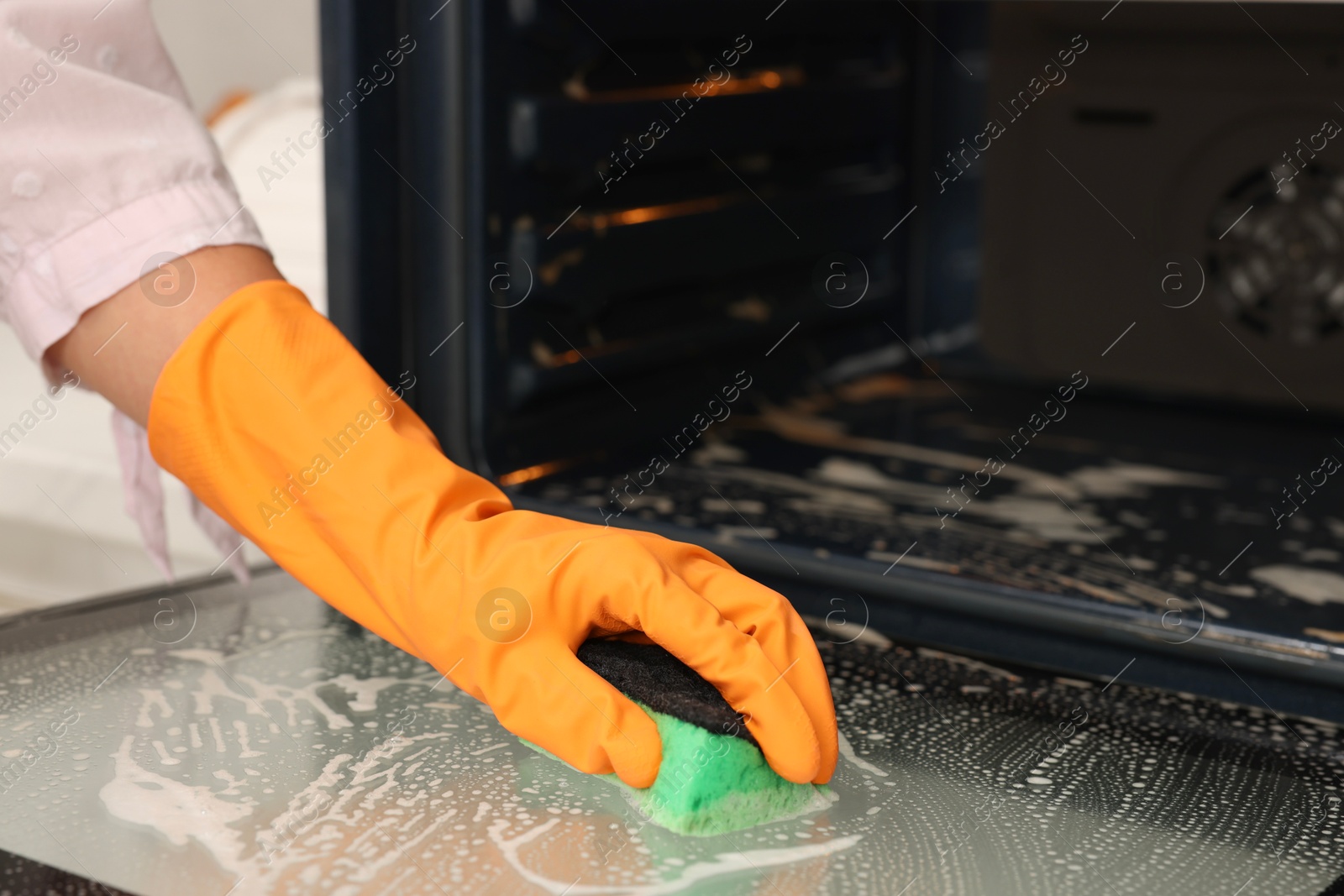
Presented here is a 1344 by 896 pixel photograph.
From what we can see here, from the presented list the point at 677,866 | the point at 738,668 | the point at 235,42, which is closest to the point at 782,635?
the point at 738,668

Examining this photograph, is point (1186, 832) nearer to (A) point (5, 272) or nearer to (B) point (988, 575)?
(B) point (988, 575)

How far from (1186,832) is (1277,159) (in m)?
1.13

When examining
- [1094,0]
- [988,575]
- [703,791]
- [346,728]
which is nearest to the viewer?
[703,791]

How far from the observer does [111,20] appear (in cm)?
97

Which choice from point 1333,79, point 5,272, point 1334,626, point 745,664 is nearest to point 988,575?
point 1334,626

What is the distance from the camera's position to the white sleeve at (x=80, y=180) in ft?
3.01

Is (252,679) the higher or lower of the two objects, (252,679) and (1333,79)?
the lower

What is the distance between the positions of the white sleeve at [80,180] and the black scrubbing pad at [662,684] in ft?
1.36

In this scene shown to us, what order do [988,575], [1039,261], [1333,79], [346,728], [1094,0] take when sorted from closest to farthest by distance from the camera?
1. [346,728]
2. [988,575]
3. [1333,79]
4. [1094,0]
5. [1039,261]

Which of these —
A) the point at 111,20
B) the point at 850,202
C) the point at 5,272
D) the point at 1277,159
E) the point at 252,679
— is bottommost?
the point at 252,679

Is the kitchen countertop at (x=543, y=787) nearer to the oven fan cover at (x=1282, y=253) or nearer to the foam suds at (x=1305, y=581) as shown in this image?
the foam suds at (x=1305, y=581)

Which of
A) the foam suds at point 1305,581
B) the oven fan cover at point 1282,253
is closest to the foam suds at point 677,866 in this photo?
the foam suds at point 1305,581

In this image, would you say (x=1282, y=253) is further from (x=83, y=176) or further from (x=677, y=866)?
(x=83, y=176)

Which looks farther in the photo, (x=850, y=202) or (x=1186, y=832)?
(x=850, y=202)
